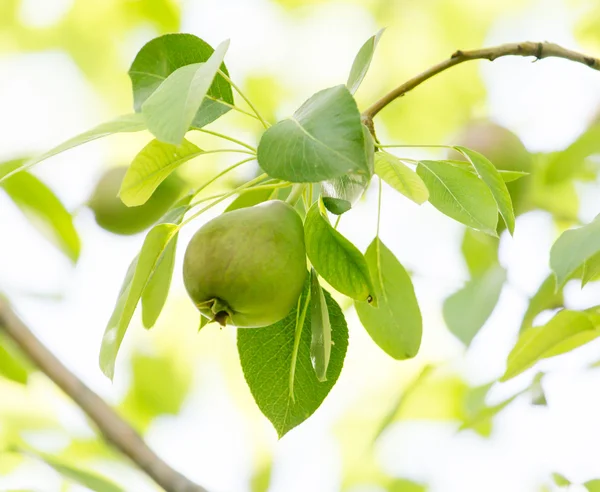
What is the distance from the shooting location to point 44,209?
1089 millimetres

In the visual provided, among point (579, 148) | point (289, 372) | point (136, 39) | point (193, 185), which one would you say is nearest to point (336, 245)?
point (289, 372)

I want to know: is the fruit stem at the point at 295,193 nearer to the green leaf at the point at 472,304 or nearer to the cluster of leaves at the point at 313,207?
the cluster of leaves at the point at 313,207

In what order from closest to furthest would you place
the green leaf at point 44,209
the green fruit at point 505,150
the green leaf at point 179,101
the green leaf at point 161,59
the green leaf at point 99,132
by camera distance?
the green leaf at point 179,101 < the green leaf at point 99,132 < the green leaf at point 161,59 < the green leaf at point 44,209 < the green fruit at point 505,150

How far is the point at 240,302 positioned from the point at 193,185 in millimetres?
707

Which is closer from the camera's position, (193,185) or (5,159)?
(5,159)

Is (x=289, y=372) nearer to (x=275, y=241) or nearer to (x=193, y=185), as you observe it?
(x=275, y=241)

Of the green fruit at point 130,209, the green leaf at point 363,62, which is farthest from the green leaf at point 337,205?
→ the green fruit at point 130,209

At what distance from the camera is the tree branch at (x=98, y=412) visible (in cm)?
75

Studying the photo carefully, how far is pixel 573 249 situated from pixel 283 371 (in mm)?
276

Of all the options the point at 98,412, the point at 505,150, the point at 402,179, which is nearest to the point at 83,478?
the point at 98,412

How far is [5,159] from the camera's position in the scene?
1034mm

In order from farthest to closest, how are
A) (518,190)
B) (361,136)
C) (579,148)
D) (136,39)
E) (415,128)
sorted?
(136,39)
(415,128)
(518,190)
(579,148)
(361,136)

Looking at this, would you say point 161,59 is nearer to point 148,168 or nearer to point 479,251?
point 148,168

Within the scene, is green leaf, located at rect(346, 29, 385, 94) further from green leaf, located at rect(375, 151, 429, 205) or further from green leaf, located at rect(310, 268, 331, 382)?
green leaf, located at rect(310, 268, 331, 382)
